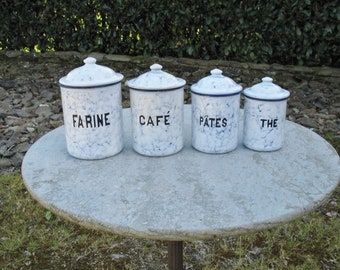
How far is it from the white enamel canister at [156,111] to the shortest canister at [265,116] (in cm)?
21

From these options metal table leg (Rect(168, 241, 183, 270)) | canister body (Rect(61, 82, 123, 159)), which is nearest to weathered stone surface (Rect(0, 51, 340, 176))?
metal table leg (Rect(168, 241, 183, 270))

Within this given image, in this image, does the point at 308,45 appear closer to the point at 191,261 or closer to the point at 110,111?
the point at 191,261

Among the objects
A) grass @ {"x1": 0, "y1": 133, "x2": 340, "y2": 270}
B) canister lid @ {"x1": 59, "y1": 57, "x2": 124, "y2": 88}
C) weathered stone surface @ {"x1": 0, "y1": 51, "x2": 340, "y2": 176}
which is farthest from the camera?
weathered stone surface @ {"x1": 0, "y1": 51, "x2": 340, "y2": 176}

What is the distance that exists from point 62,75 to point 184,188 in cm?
329

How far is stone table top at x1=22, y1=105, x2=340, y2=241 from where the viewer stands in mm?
1030

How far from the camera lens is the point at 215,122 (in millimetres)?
1312

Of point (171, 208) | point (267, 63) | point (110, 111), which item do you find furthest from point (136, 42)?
point (171, 208)

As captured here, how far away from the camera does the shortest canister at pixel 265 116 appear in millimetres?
1331

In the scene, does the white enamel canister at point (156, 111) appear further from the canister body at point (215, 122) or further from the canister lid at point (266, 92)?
the canister lid at point (266, 92)

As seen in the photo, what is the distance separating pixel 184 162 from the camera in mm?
1306

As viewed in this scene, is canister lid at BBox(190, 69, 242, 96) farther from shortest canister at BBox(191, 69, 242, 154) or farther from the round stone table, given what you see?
the round stone table

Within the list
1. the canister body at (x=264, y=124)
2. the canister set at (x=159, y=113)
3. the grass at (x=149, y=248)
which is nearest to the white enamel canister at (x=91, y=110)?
the canister set at (x=159, y=113)

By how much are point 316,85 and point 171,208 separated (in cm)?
316

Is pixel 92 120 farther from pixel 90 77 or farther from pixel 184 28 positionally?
pixel 184 28
